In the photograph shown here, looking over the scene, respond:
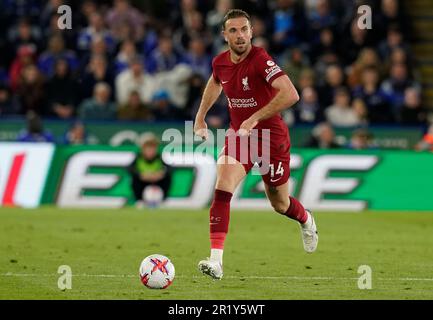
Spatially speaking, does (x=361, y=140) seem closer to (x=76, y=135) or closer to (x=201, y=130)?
(x=76, y=135)

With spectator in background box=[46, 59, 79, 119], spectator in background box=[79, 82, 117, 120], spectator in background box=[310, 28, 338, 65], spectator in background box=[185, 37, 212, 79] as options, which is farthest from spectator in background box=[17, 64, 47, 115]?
spectator in background box=[310, 28, 338, 65]

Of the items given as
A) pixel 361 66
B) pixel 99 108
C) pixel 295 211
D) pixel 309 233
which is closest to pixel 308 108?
pixel 361 66

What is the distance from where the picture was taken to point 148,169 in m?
18.8

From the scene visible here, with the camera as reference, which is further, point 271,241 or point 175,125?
point 175,125

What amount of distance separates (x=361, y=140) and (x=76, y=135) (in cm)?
478

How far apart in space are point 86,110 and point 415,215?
20.9 ft

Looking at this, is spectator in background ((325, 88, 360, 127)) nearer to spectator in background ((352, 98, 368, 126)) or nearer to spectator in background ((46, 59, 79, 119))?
spectator in background ((352, 98, 368, 126))

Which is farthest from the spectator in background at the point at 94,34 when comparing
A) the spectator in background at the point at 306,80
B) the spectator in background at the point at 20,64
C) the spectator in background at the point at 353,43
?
the spectator in background at the point at 353,43

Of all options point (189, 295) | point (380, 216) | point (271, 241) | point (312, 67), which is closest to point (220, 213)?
point (189, 295)

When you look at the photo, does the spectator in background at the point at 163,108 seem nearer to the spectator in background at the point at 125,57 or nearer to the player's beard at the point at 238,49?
the spectator in background at the point at 125,57
